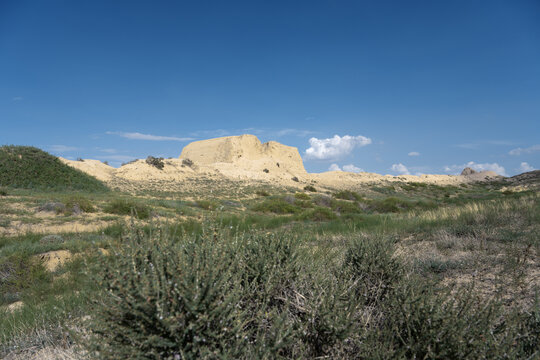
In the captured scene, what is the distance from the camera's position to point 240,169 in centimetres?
4997

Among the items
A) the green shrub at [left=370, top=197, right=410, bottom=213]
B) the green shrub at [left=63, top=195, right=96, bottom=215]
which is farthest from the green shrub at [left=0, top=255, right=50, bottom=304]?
the green shrub at [left=370, top=197, right=410, bottom=213]

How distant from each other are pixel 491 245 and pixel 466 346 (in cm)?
479

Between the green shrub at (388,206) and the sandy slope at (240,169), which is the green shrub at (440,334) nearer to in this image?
the green shrub at (388,206)

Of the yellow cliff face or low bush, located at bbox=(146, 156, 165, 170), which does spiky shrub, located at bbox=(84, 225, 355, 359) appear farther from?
the yellow cliff face

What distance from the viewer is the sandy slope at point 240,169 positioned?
122ft

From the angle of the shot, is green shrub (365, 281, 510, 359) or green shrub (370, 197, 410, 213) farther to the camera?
green shrub (370, 197, 410, 213)

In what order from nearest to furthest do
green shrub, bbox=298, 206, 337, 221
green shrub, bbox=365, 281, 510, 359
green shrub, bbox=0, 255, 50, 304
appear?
1. green shrub, bbox=365, 281, 510, 359
2. green shrub, bbox=0, 255, 50, 304
3. green shrub, bbox=298, 206, 337, 221

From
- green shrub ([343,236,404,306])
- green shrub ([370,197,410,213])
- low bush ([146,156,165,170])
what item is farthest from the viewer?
low bush ([146,156,165,170])

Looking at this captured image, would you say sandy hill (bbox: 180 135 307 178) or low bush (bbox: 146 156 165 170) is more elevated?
sandy hill (bbox: 180 135 307 178)

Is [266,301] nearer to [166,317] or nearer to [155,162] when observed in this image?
[166,317]

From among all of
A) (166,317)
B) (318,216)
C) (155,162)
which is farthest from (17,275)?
(155,162)

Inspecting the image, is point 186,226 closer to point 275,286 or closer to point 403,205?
point 275,286

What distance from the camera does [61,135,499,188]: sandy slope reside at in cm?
3716

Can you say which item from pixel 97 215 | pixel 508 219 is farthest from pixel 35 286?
pixel 508 219
